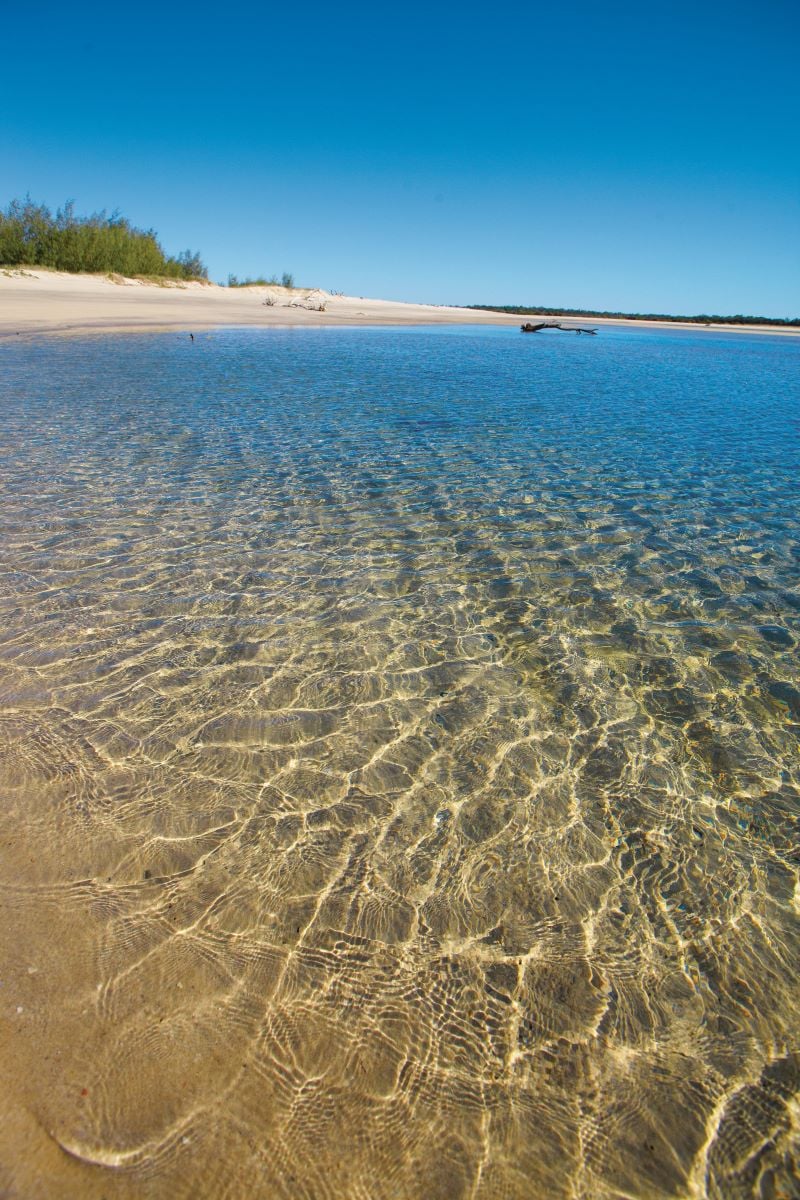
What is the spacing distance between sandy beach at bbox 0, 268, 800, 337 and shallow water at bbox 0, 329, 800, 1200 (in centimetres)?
2637

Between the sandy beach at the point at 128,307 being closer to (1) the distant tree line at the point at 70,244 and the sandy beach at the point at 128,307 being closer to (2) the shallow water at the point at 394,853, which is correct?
(1) the distant tree line at the point at 70,244

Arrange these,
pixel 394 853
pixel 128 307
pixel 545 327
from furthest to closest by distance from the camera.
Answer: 1. pixel 545 327
2. pixel 128 307
3. pixel 394 853

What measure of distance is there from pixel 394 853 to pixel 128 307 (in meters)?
43.9

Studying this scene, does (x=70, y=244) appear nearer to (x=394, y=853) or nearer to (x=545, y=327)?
(x=545, y=327)

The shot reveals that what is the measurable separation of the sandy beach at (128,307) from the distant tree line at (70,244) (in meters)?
1.92

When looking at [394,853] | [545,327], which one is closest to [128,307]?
[545,327]

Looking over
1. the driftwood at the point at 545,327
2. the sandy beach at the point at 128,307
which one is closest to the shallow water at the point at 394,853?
the sandy beach at the point at 128,307

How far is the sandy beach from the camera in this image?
30253 mm

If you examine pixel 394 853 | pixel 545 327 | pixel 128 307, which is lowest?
pixel 394 853

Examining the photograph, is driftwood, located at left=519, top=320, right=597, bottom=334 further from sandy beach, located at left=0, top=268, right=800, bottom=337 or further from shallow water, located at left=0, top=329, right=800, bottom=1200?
shallow water, located at left=0, top=329, right=800, bottom=1200

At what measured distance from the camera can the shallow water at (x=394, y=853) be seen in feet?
6.67

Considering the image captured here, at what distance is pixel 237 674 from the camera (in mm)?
4422

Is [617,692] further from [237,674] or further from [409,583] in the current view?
[237,674]

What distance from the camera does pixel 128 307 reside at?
3841 cm
